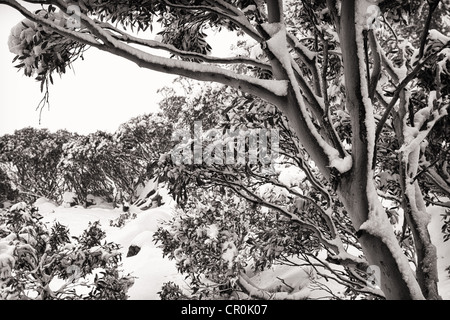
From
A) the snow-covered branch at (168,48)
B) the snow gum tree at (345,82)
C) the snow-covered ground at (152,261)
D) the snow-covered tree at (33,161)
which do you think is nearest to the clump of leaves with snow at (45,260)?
the snow-covered ground at (152,261)

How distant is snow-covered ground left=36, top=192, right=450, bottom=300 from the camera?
909 cm

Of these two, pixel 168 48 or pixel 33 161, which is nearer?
pixel 168 48

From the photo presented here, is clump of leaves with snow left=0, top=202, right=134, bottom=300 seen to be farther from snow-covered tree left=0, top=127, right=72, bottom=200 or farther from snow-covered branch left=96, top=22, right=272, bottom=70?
snow-covered tree left=0, top=127, right=72, bottom=200

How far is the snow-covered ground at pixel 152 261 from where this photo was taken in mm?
9094

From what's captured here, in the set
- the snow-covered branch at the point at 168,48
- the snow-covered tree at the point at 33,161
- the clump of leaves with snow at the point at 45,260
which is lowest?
the clump of leaves with snow at the point at 45,260

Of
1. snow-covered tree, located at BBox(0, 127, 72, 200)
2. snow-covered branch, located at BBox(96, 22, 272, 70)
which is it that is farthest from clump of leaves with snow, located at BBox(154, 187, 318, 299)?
snow-covered tree, located at BBox(0, 127, 72, 200)

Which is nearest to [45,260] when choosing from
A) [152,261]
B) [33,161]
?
[152,261]

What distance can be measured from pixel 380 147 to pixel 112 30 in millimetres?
3716

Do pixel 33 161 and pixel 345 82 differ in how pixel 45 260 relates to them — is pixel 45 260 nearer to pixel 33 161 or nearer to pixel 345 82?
pixel 345 82

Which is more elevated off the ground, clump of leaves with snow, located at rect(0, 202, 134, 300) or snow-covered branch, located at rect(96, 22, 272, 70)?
snow-covered branch, located at rect(96, 22, 272, 70)

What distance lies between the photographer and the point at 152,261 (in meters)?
14.1

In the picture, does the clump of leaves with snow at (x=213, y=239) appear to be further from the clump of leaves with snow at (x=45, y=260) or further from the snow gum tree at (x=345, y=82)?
the snow gum tree at (x=345, y=82)
